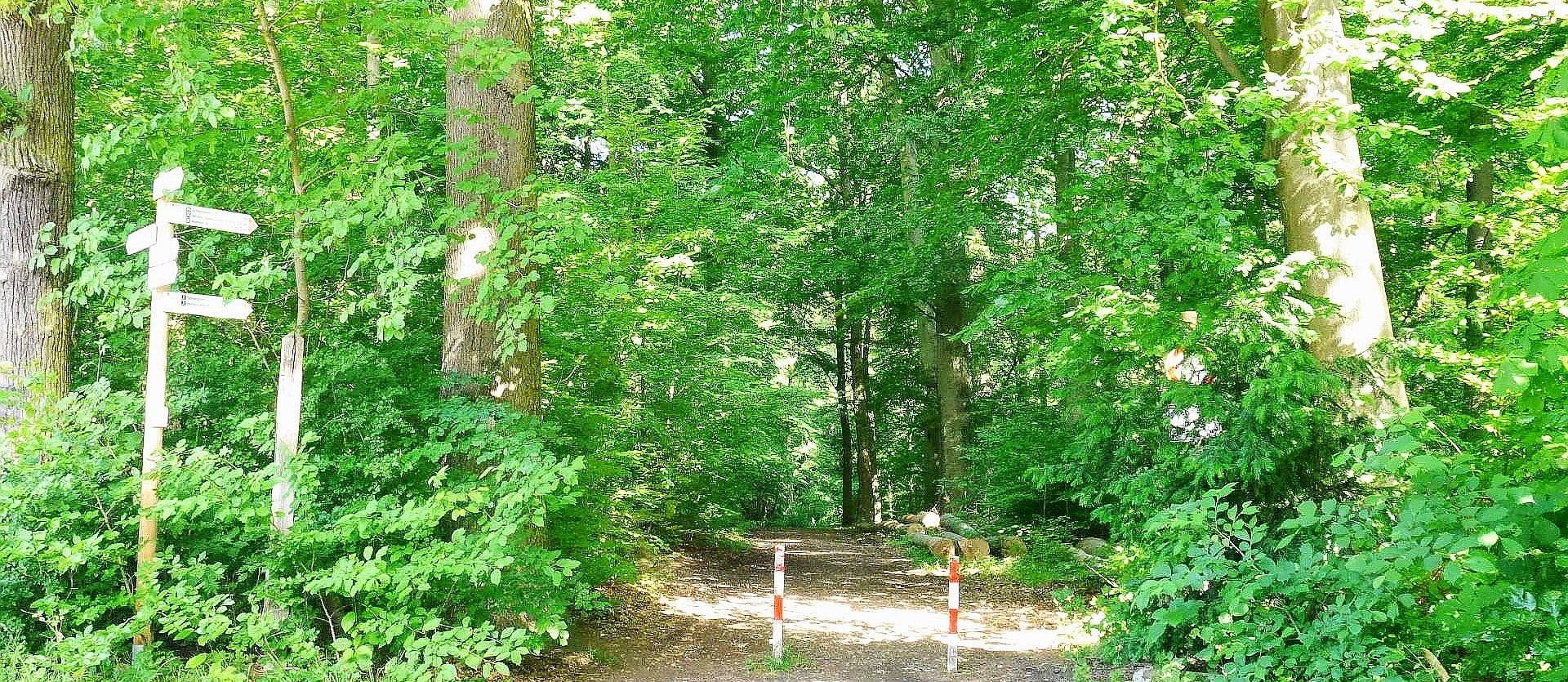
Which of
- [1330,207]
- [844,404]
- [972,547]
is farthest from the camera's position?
[844,404]

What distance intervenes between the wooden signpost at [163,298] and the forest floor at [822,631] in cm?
279

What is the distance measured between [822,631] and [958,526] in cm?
544

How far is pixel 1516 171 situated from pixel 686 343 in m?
8.37

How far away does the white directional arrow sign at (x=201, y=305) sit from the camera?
4688mm

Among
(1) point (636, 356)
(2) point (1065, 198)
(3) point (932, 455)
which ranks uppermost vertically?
(2) point (1065, 198)

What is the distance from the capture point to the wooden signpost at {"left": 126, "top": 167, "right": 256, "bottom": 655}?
180 inches

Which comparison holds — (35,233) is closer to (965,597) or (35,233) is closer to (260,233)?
(260,233)


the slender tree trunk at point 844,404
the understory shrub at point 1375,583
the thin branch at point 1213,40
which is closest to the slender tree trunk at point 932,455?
the slender tree trunk at point 844,404

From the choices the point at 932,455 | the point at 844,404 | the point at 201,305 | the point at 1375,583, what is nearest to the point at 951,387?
the point at 932,455

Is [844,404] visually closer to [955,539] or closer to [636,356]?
[955,539]

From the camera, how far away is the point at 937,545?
479 inches

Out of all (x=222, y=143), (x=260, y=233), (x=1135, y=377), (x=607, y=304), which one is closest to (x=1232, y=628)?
(x=1135, y=377)

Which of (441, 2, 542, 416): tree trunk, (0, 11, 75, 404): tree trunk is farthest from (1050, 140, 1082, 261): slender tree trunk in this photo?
(0, 11, 75, 404): tree trunk

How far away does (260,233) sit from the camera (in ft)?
19.4
